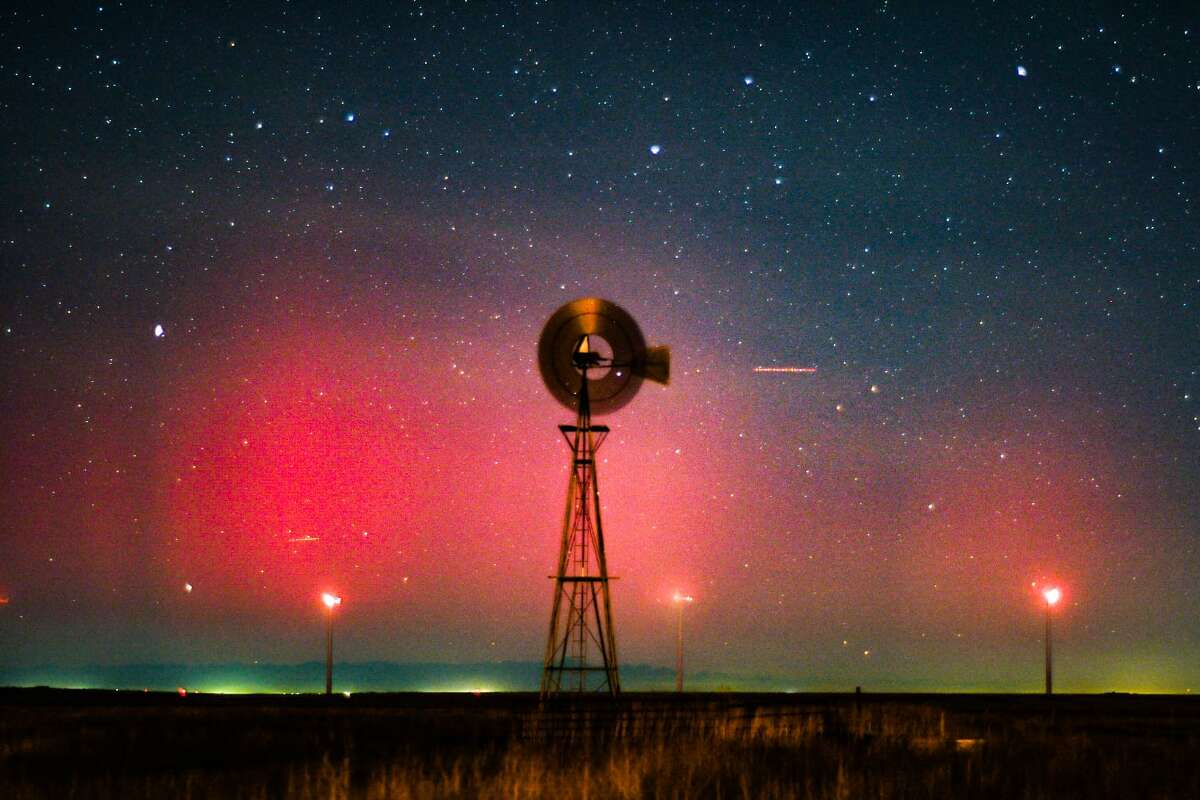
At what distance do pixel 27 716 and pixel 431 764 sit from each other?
53.8 feet

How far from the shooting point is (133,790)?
615 inches

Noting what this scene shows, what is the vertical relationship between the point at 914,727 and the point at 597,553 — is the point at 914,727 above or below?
below

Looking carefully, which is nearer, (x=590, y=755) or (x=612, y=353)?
(x=590, y=755)

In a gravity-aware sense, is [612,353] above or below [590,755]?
above

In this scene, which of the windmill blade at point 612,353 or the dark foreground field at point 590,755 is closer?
the dark foreground field at point 590,755

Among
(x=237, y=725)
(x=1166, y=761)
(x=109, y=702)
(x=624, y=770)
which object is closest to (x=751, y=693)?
(x=109, y=702)

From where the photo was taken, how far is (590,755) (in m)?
19.1

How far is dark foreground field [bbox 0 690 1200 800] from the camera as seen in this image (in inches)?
616

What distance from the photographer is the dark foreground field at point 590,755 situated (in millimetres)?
15656

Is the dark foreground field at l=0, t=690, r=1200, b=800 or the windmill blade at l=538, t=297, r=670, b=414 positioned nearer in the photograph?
the dark foreground field at l=0, t=690, r=1200, b=800

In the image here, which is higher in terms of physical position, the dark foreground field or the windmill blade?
the windmill blade

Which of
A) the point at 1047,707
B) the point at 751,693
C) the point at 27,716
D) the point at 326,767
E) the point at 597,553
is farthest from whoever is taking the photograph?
the point at 751,693

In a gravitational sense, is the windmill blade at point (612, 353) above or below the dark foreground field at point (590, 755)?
above

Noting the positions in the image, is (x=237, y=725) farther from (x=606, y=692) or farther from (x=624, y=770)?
(x=624, y=770)
